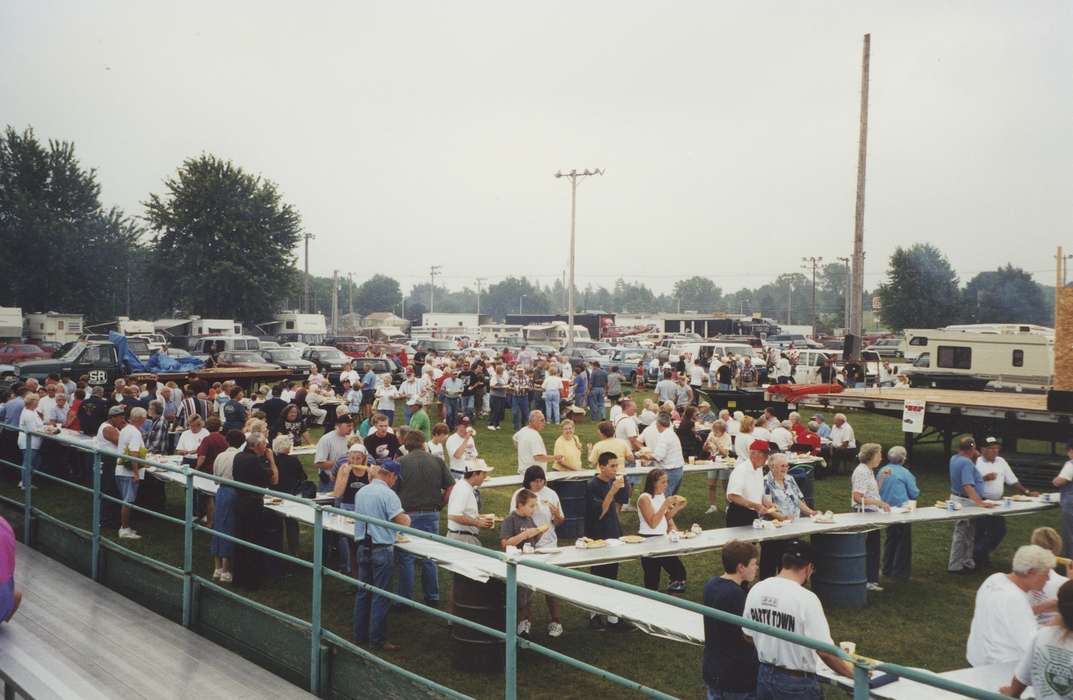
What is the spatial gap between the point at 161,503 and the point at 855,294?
76.9 ft

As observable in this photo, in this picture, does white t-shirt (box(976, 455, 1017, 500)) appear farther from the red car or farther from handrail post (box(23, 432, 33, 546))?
the red car

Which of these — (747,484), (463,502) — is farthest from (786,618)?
(747,484)

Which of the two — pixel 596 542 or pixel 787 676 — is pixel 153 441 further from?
pixel 787 676

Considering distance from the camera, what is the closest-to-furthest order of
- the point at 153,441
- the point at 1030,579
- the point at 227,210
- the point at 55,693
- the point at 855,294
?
the point at 1030,579 → the point at 55,693 → the point at 153,441 → the point at 855,294 → the point at 227,210

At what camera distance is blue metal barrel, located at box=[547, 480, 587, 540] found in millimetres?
12023

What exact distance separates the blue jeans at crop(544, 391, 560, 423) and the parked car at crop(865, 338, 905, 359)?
1738 inches

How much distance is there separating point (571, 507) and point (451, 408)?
11346 millimetres

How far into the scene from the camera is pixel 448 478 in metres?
9.68

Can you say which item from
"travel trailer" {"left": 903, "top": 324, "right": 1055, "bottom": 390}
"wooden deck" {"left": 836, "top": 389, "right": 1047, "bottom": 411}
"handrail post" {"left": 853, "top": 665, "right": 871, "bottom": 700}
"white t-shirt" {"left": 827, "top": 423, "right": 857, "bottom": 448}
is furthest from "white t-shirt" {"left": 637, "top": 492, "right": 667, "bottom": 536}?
"travel trailer" {"left": 903, "top": 324, "right": 1055, "bottom": 390}

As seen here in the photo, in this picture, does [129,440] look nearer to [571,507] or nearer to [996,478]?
[571,507]

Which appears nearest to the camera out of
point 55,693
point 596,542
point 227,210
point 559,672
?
point 55,693

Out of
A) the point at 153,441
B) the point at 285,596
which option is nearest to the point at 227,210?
the point at 153,441

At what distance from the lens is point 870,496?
1087 cm

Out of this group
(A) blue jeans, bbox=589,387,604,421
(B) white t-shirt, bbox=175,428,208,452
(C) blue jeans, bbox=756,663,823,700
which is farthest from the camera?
(A) blue jeans, bbox=589,387,604,421
